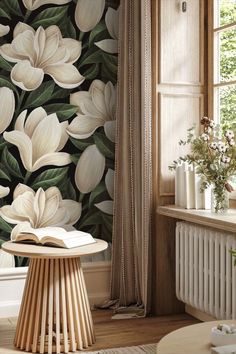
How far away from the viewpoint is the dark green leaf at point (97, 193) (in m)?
4.14

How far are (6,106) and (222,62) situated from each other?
1477 mm

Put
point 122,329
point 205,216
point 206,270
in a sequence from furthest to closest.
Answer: point 122,329 < point 206,270 < point 205,216

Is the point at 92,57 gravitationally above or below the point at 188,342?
above

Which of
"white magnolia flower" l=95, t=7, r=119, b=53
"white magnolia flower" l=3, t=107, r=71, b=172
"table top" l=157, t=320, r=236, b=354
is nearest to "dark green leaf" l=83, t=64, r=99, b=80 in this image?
"white magnolia flower" l=95, t=7, r=119, b=53

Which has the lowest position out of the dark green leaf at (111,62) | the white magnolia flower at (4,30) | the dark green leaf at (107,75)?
the dark green leaf at (107,75)

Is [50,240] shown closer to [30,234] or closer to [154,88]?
[30,234]

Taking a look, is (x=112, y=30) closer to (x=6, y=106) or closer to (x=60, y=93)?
(x=60, y=93)

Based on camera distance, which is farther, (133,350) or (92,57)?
(92,57)

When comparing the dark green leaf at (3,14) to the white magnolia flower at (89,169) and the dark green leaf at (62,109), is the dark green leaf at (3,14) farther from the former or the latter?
the white magnolia flower at (89,169)

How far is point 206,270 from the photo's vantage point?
135 inches

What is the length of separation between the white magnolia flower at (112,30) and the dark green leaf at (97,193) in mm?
952

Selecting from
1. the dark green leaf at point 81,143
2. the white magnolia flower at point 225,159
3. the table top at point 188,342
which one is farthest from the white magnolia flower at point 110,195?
the table top at point 188,342

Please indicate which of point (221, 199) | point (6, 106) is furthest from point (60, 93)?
point (221, 199)

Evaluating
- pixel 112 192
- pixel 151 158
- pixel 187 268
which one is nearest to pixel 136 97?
pixel 151 158
